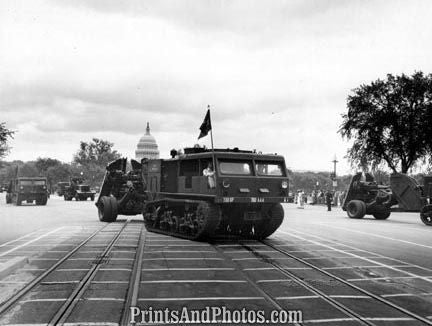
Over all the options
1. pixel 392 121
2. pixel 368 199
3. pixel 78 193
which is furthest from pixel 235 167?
pixel 78 193

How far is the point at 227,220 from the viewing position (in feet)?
47.3

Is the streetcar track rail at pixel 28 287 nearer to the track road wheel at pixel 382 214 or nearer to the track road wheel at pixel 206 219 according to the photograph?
the track road wheel at pixel 206 219

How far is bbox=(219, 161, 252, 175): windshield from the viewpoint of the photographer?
545 inches

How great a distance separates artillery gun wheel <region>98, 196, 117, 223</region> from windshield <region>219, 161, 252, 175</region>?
8842 mm

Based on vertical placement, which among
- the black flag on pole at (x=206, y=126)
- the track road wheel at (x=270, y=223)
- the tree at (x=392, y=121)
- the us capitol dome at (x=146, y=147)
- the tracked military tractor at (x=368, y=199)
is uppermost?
the us capitol dome at (x=146, y=147)

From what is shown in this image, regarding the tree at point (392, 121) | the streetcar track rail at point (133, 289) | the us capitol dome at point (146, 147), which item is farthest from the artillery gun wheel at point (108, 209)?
the us capitol dome at point (146, 147)

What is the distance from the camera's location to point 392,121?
44188 millimetres

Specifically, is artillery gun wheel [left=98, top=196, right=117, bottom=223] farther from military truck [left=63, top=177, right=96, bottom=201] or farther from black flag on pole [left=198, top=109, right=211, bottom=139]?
military truck [left=63, top=177, right=96, bottom=201]

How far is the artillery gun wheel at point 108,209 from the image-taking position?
2131 centimetres

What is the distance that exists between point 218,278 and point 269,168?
6281mm

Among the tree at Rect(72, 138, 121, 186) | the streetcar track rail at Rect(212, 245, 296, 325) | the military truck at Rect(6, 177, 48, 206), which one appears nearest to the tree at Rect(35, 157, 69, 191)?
the tree at Rect(72, 138, 121, 186)

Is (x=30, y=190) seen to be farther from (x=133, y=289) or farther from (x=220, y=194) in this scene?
(x=133, y=289)

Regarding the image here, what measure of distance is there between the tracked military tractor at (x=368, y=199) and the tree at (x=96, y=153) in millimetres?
103710

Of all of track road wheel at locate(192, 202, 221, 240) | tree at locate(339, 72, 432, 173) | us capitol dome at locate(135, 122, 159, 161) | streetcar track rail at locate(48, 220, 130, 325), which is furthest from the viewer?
us capitol dome at locate(135, 122, 159, 161)
